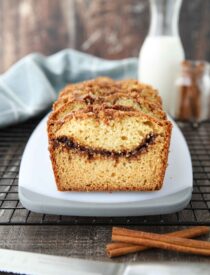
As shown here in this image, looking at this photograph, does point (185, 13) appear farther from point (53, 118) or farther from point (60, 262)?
point (60, 262)

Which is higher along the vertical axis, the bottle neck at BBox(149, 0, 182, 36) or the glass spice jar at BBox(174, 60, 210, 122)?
the bottle neck at BBox(149, 0, 182, 36)

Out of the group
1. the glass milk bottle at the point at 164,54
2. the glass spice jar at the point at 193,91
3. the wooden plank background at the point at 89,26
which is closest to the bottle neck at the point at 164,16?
the glass milk bottle at the point at 164,54

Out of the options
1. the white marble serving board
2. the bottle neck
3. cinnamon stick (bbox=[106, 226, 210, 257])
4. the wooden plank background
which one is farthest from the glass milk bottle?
cinnamon stick (bbox=[106, 226, 210, 257])

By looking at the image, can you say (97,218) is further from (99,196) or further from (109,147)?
(109,147)

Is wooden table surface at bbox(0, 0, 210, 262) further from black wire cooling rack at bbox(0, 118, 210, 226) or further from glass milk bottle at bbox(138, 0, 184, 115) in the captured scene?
black wire cooling rack at bbox(0, 118, 210, 226)

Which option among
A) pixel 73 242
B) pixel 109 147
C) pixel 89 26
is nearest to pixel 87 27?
pixel 89 26

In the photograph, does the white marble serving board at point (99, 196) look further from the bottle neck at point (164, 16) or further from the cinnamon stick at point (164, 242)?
the bottle neck at point (164, 16)
